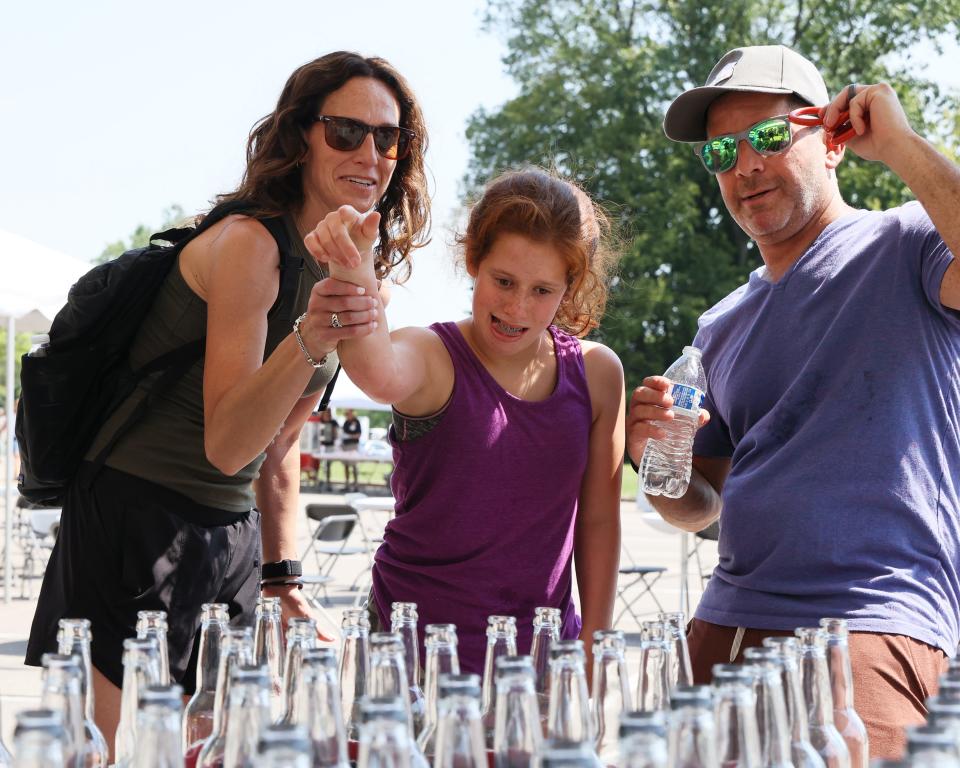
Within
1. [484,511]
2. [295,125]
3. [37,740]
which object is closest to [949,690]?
[37,740]

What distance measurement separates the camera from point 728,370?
9.11 ft

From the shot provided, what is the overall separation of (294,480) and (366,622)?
71.3 inches

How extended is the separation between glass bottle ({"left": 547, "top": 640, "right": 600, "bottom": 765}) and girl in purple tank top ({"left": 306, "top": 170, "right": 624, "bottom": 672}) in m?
1.08

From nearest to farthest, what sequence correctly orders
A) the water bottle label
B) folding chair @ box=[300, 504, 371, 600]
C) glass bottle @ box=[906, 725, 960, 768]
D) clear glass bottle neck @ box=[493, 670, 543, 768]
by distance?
glass bottle @ box=[906, 725, 960, 768] → clear glass bottle neck @ box=[493, 670, 543, 768] → the water bottle label → folding chair @ box=[300, 504, 371, 600]

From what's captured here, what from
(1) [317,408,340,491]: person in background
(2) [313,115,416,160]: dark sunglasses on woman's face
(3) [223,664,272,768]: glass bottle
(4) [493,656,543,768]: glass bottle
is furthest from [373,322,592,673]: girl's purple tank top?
(1) [317,408,340,491]: person in background

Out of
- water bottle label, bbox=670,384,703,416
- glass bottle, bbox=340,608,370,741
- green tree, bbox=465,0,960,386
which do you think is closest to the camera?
glass bottle, bbox=340,608,370,741

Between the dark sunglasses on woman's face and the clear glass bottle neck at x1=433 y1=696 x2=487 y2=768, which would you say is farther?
the dark sunglasses on woman's face

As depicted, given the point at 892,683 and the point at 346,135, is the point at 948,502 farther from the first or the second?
the point at 346,135

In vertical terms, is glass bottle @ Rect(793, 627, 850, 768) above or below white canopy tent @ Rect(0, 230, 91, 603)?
below

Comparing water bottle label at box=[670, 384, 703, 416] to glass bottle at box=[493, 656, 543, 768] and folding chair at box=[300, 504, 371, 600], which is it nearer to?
glass bottle at box=[493, 656, 543, 768]

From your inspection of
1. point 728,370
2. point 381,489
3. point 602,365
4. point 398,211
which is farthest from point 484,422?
point 381,489

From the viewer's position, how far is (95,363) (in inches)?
105

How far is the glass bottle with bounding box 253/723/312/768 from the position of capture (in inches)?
38.8

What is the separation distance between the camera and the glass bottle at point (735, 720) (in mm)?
1238
